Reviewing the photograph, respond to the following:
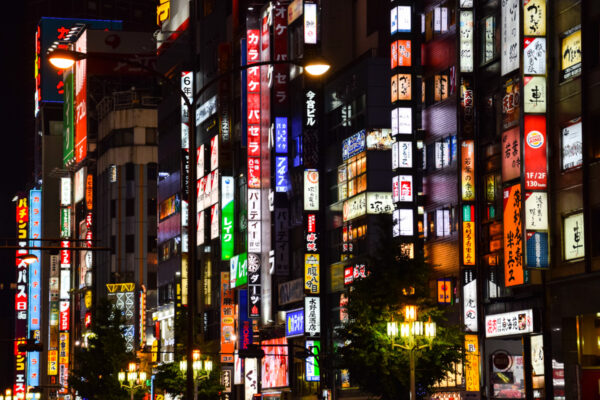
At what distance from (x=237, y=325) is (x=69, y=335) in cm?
6386

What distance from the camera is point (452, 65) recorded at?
5341 centimetres

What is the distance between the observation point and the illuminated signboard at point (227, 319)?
273ft

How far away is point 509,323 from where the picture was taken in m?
46.6

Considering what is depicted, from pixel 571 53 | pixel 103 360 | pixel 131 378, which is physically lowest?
pixel 131 378

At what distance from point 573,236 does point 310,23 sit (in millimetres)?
29538

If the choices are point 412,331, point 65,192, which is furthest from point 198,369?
point 65,192

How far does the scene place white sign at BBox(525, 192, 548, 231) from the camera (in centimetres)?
4188

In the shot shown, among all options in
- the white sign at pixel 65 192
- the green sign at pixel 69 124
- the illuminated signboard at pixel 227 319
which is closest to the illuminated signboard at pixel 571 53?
the illuminated signboard at pixel 227 319

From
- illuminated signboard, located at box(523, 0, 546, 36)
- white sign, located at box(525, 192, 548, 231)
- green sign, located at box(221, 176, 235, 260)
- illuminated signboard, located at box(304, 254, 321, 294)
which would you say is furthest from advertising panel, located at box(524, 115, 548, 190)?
green sign, located at box(221, 176, 235, 260)

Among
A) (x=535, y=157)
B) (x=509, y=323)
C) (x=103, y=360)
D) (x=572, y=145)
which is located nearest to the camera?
(x=572, y=145)

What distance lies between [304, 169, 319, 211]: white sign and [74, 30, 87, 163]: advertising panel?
75.8 metres

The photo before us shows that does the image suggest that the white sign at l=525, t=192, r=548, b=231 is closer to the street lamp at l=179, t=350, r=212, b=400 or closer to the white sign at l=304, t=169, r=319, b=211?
the white sign at l=304, t=169, r=319, b=211

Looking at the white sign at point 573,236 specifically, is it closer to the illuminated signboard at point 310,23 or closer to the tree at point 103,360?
the illuminated signboard at point 310,23

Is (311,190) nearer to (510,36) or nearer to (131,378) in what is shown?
(131,378)
